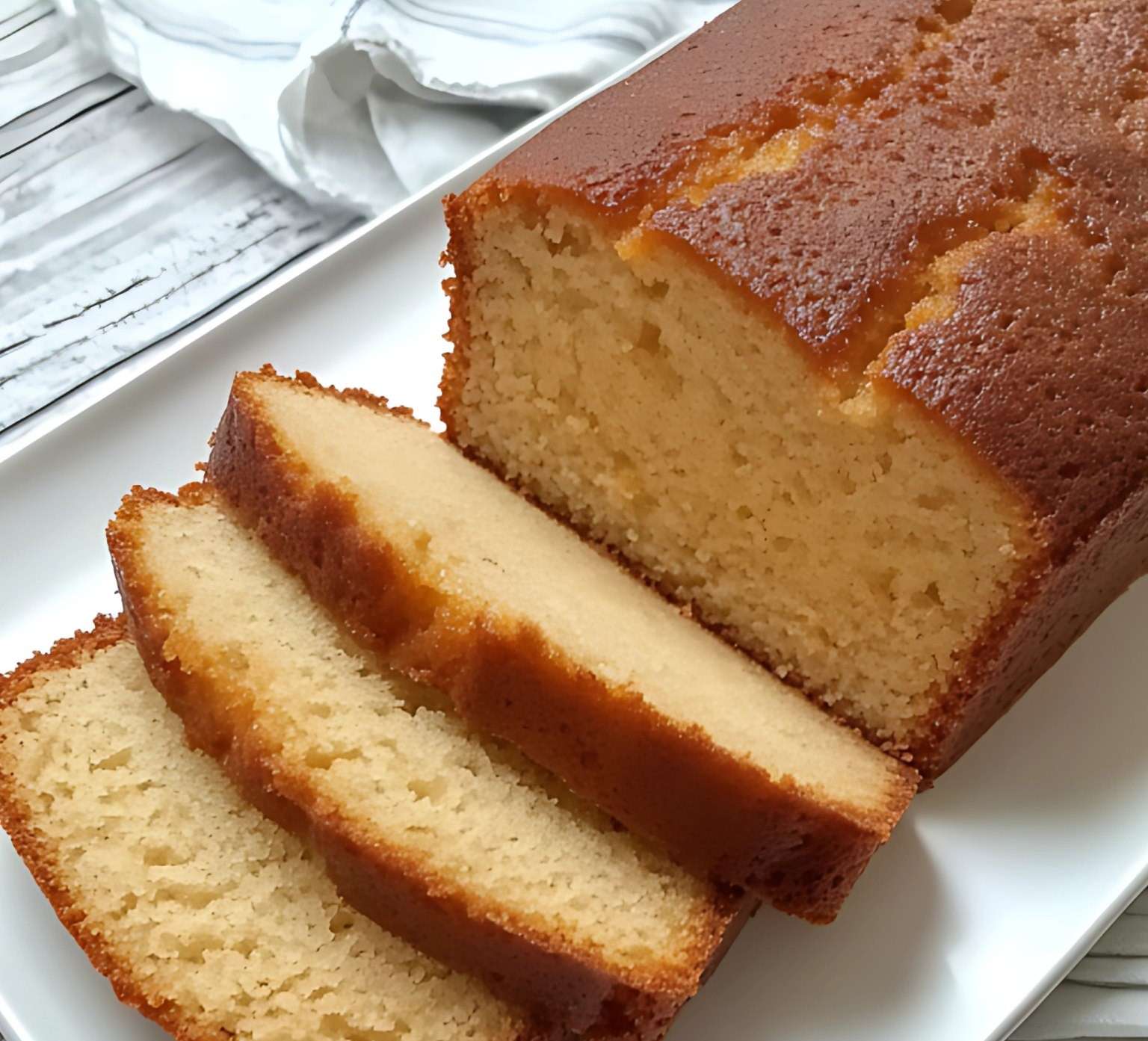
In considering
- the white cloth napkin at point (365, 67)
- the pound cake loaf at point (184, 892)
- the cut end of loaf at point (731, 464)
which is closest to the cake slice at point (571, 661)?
the cut end of loaf at point (731, 464)

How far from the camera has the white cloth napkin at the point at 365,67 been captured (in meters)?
3.45

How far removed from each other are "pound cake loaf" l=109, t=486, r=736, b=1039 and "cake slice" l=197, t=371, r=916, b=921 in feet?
0.24

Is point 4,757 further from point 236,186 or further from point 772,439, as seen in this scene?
point 236,186

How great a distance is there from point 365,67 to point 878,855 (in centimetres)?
266

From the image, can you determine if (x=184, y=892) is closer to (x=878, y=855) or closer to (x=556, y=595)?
(x=556, y=595)

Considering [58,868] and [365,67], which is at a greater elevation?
[365,67]

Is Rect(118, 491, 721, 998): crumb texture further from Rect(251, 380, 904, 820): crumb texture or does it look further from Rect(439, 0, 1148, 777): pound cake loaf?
Rect(439, 0, 1148, 777): pound cake loaf

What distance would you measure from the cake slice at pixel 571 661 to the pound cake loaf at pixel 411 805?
0.07 m

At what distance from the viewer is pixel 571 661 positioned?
75.0 inches

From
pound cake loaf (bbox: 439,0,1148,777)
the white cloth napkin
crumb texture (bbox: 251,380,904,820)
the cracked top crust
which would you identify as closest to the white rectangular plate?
pound cake loaf (bbox: 439,0,1148,777)

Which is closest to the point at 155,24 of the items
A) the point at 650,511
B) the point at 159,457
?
the point at 159,457

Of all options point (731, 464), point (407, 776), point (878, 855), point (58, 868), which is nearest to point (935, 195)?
point (731, 464)

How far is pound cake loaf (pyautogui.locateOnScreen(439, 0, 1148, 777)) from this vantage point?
1.91 m

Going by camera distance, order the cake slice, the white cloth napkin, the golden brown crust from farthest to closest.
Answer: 1. the white cloth napkin
2. the cake slice
3. the golden brown crust
